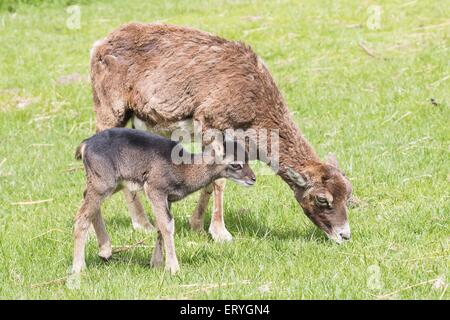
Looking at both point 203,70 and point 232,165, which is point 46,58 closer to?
point 203,70

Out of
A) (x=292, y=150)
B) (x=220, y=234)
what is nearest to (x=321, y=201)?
(x=292, y=150)

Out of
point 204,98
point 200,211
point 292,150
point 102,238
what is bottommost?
point 200,211

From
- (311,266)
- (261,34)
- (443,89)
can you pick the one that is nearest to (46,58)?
(261,34)

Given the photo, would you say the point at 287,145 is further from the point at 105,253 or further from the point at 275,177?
the point at 105,253

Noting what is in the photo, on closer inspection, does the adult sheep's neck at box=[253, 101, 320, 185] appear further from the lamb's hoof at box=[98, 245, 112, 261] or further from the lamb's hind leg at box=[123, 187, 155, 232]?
the lamb's hoof at box=[98, 245, 112, 261]

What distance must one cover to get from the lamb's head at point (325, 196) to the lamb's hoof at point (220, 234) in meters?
0.76

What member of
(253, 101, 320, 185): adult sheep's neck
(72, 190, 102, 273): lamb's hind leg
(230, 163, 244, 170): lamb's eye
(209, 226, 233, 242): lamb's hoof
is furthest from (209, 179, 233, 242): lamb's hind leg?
(72, 190, 102, 273): lamb's hind leg

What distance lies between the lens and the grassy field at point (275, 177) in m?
6.79

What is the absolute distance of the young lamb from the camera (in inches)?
283

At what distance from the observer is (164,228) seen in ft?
23.6

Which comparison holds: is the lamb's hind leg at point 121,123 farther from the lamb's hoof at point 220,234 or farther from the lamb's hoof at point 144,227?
the lamb's hoof at point 220,234

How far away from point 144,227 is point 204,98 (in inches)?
55.6

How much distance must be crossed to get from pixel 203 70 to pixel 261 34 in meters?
7.48

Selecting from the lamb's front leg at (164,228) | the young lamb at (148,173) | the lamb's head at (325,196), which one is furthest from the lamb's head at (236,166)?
the lamb's head at (325,196)
